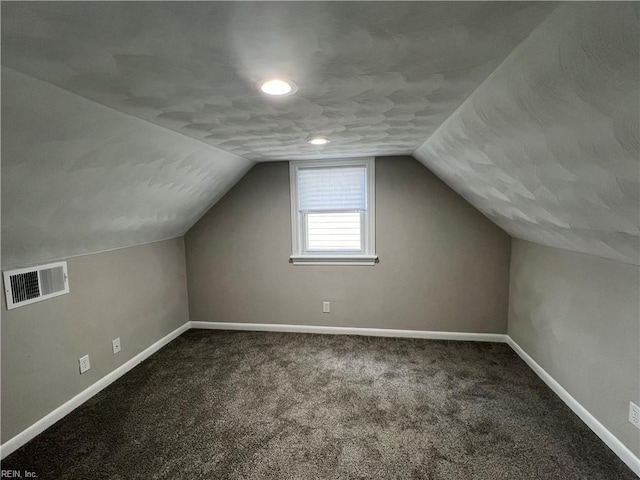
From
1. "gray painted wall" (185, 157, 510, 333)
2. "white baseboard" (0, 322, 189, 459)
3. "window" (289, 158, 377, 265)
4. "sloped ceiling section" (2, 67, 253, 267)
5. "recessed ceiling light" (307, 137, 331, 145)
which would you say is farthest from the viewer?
"window" (289, 158, 377, 265)

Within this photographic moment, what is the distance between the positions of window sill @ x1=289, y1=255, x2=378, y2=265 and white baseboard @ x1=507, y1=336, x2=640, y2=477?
5.62 ft

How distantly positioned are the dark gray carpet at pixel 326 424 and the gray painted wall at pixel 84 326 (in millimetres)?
206

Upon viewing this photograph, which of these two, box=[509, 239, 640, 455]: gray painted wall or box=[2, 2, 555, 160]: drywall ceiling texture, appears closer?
box=[2, 2, 555, 160]: drywall ceiling texture

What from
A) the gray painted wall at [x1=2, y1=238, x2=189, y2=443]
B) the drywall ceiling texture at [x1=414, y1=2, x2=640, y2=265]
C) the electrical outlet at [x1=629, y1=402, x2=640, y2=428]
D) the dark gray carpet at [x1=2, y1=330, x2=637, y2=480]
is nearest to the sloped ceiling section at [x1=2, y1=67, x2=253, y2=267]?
the gray painted wall at [x1=2, y1=238, x2=189, y2=443]

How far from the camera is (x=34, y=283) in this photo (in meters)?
2.12

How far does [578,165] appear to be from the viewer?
1349mm

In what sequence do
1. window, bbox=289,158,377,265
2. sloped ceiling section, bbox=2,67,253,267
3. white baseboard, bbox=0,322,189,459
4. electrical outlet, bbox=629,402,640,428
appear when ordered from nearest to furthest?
sloped ceiling section, bbox=2,67,253,267
electrical outlet, bbox=629,402,640,428
white baseboard, bbox=0,322,189,459
window, bbox=289,158,377,265

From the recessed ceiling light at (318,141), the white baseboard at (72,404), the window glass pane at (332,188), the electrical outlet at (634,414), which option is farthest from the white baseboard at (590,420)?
the white baseboard at (72,404)

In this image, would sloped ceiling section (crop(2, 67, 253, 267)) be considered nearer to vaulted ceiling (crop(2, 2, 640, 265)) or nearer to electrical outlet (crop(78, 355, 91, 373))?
vaulted ceiling (crop(2, 2, 640, 265))

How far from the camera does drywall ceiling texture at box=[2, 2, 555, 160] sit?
891 millimetres

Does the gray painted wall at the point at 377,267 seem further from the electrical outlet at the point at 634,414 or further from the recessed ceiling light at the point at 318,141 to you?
the electrical outlet at the point at 634,414

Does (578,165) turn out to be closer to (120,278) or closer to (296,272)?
(296,272)

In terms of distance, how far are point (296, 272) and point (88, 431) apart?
2.22 m

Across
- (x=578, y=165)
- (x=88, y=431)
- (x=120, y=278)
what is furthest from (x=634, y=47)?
(x=120, y=278)
